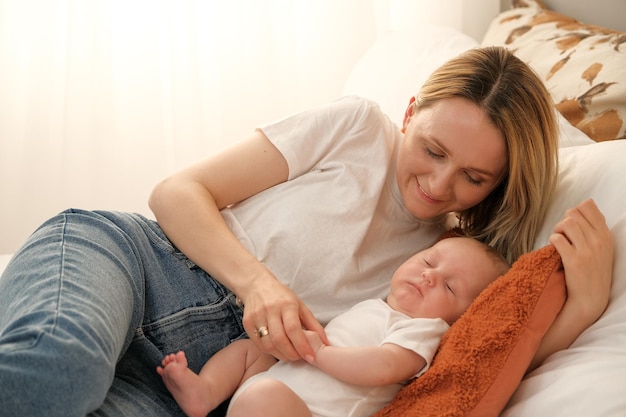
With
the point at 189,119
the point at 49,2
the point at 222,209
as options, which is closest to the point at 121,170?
the point at 189,119

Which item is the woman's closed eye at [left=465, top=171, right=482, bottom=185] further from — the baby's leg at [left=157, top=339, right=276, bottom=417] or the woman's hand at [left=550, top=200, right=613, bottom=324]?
the baby's leg at [left=157, top=339, right=276, bottom=417]

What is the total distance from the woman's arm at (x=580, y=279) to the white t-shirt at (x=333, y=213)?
35 centimetres

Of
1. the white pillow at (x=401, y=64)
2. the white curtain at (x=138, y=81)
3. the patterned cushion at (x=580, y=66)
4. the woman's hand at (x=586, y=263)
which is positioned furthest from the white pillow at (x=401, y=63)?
the woman's hand at (x=586, y=263)

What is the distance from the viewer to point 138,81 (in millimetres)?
2314

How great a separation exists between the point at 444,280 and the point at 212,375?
0.42 metres

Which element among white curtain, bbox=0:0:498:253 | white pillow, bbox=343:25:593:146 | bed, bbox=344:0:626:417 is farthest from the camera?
white curtain, bbox=0:0:498:253

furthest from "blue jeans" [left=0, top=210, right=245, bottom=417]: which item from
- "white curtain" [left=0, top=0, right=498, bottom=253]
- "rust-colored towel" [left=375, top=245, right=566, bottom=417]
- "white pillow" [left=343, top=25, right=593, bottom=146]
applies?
"white curtain" [left=0, top=0, right=498, bottom=253]

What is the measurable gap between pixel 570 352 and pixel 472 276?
0.74 ft

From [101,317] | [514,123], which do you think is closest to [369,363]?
[101,317]

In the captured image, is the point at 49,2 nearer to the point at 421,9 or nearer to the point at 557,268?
the point at 421,9

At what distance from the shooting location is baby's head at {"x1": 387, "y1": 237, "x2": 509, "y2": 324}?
1.19m

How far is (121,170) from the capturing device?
236cm

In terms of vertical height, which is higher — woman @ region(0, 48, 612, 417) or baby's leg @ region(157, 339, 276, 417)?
woman @ region(0, 48, 612, 417)

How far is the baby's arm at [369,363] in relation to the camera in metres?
1.02
